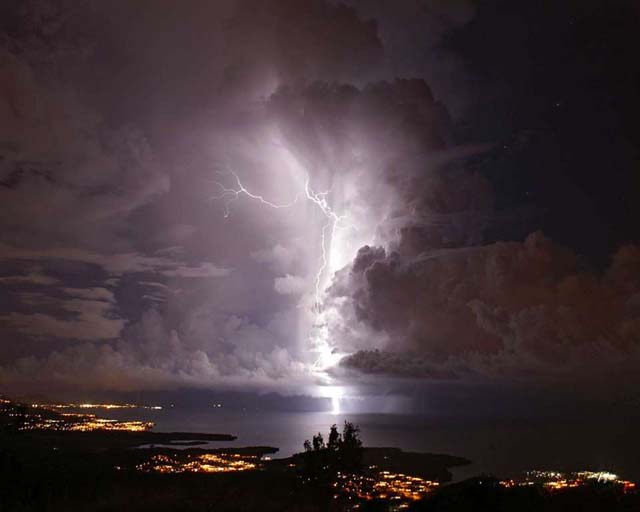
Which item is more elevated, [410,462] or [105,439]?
[105,439]

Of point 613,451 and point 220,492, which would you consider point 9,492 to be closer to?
point 220,492

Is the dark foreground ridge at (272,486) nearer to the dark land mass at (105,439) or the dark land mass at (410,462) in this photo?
the dark land mass at (410,462)

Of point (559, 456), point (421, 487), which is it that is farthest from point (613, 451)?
point (421, 487)

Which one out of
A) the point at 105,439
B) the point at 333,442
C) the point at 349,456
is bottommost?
the point at 349,456

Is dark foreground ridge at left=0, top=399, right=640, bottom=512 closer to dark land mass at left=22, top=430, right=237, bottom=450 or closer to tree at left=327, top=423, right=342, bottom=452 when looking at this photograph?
tree at left=327, top=423, right=342, bottom=452

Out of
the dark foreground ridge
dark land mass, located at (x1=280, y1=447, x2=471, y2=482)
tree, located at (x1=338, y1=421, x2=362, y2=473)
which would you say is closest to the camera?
the dark foreground ridge

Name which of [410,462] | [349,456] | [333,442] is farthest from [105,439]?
[349,456]

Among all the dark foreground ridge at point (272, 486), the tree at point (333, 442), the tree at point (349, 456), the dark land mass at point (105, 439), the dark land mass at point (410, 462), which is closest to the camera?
the dark foreground ridge at point (272, 486)

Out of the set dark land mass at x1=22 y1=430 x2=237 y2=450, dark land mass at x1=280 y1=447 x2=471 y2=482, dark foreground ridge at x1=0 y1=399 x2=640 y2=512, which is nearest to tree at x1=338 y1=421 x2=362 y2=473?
dark foreground ridge at x1=0 y1=399 x2=640 y2=512

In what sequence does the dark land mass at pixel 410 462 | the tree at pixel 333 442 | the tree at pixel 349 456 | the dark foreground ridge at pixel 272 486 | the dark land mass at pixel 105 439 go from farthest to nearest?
the dark land mass at pixel 105 439 → the dark land mass at pixel 410 462 → the tree at pixel 333 442 → the tree at pixel 349 456 → the dark foreground ridge at pixel 272 486

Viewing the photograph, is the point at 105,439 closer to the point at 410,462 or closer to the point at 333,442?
the point at 410,462

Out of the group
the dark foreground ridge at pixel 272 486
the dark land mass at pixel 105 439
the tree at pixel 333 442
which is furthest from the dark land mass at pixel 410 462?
the dark land mass at pixel 105 439
